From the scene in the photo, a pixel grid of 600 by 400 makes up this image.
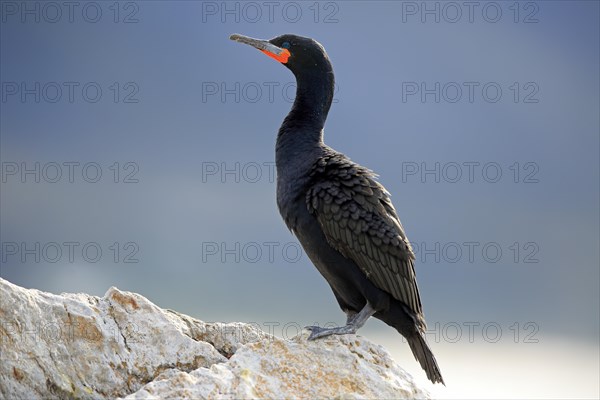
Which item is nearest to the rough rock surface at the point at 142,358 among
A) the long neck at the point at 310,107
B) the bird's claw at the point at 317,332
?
the bird's claw at the point at 317,332

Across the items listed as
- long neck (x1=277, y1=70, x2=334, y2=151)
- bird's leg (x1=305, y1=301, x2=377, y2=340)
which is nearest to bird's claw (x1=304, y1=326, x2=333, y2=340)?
bird's leg (x1=305, y1=301, x2=377, y2=340)

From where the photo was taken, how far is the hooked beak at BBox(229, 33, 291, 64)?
25.6ft

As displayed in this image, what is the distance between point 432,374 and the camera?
21.6ft

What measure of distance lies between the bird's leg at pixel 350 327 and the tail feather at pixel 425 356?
1.79ft

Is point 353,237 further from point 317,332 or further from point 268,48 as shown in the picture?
point 268,48

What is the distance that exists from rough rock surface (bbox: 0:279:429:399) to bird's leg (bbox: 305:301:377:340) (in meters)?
0.07

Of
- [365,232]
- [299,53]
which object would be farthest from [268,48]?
[365,232]

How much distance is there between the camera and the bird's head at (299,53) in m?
7.70

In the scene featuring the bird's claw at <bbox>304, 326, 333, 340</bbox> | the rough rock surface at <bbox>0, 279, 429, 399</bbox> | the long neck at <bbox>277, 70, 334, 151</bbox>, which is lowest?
the rough rock surface at <bbox>0, 279, 429, 399</bbox>

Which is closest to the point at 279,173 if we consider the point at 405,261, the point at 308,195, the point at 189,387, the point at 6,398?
the point at 308,195

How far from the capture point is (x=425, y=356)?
6.68 metres

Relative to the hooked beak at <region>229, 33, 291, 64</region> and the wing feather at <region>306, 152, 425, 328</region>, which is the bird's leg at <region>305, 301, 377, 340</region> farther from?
the hooked beak at <region>229, 33, 291, 64</region>

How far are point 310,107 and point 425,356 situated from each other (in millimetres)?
2970

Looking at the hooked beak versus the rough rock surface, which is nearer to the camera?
the rough rock surface
